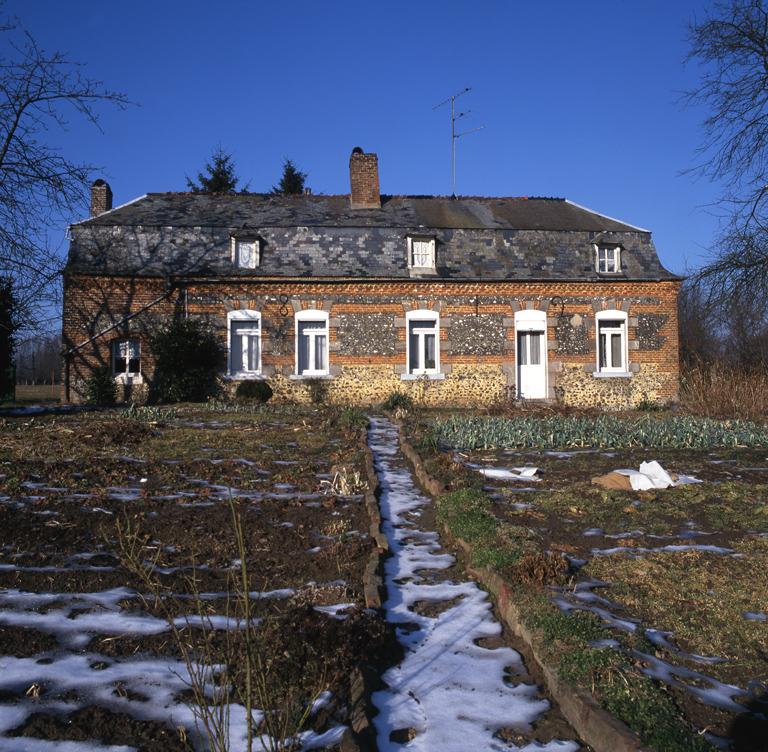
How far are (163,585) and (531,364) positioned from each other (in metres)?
16.4

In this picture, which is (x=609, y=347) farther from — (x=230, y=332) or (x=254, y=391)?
(x=230, y=332)

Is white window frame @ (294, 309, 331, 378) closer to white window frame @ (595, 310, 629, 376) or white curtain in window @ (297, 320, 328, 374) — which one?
white curtain in window @ (297, 320, 328, 374)

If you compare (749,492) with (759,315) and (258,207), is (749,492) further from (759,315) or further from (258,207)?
(258,207)

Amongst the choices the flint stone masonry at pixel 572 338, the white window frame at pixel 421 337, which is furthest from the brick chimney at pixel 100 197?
the flint stone masonry at pixel 572 338

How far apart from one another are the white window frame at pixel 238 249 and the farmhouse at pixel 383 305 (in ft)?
0.13

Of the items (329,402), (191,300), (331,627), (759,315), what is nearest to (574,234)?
(759,315)

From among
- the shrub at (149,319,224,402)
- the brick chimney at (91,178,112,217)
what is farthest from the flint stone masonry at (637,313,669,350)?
the brick chimney at (91,178,112,217)

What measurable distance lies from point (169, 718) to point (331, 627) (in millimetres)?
862

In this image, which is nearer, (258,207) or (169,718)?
(169,718)

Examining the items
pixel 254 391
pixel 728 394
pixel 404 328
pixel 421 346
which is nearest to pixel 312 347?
pixel 254 391

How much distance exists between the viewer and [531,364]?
19234 mm

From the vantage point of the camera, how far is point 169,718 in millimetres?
2619

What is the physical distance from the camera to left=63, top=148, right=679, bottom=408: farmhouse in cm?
1822

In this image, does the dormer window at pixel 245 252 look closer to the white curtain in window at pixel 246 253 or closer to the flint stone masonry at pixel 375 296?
the white curtain in window at pixel 246 253
